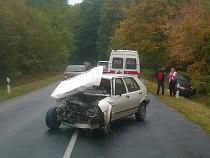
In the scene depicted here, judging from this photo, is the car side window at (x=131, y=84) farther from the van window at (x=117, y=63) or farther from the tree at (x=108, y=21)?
the tree at (x=108, y=21)

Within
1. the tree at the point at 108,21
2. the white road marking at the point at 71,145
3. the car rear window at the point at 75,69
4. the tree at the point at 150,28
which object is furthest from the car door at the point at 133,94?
the tree at the point at 108,21

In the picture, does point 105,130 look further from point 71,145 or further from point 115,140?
point 71,145

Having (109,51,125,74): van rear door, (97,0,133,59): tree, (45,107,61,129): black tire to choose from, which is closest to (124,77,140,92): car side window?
(45,107,61,129): black tire

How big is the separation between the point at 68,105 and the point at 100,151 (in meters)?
2.05

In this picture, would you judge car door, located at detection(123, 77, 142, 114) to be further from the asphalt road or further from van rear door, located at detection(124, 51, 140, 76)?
van rear door, located at detection(124, 51, 140, 76)

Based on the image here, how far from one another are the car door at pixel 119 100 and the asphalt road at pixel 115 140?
1.60ft

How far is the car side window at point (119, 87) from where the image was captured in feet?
34.0

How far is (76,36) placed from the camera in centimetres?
8956

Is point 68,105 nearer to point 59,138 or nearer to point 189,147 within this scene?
point 59,138

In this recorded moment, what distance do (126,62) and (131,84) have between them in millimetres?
11721

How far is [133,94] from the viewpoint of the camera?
37.0ft

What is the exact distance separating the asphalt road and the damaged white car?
0.38 meters

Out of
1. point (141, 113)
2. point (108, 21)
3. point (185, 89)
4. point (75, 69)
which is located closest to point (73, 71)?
point (75, 69)

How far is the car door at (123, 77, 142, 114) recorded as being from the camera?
11.1 metres
